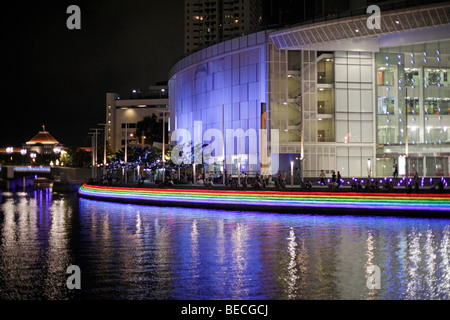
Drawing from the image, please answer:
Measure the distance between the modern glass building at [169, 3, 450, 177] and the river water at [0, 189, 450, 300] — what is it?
137 ft

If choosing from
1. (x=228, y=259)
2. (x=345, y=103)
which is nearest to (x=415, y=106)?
(x=345, y=103)

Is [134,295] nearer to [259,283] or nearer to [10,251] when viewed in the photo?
[259,283]

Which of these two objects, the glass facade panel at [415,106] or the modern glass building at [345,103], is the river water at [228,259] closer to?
the modern glass building at [345,103]

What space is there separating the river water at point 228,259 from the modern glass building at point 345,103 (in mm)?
41618

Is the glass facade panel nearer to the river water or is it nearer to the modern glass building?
the modern glass building

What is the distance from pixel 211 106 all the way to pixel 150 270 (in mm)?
65272

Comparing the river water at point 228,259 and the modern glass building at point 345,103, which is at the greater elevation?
the modern glass building at point 345,103

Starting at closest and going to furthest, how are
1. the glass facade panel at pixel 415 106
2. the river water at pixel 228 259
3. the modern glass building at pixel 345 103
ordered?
the river water at pixel 228 259, the glass facade panel at pixel 415 106, the modern glass building at pixel 345 103

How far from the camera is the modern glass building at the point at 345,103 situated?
6650 centimetres

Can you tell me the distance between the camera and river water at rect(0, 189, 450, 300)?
11.3m

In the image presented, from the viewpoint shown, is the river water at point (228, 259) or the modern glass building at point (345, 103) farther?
the modern glass building at point (345, 103)

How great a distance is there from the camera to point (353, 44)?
221 ft

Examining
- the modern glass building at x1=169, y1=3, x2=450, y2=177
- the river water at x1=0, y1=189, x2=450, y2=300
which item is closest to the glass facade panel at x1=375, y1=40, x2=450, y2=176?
the modern glass building at x1=169, y1=3, x2=450, y2=177

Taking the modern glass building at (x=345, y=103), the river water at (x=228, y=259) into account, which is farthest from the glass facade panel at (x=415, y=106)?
the river water at (x=228, y=259)
